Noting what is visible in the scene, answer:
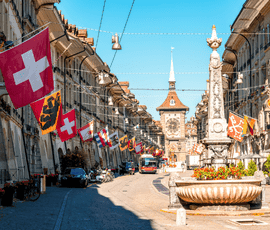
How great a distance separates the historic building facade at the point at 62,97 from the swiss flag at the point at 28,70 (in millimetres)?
1691

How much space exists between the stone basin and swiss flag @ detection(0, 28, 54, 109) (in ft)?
19.0

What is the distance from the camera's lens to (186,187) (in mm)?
16781

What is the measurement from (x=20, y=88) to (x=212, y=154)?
31.4ft

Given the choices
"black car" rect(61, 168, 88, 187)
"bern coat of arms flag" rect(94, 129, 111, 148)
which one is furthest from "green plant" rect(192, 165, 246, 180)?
"bern coat of arms flag" rect(94, 129, 111, 148)

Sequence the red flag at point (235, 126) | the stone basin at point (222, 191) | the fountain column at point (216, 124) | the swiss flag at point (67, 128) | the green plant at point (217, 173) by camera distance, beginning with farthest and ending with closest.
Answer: the red flag at point (235, 126), the swiss flag at point (67, 128), the fountain column at point (216, 124), the green plant at point (217, 173), the stone basin at point (222, 191)

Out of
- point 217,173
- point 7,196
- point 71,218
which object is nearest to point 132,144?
point 7,196

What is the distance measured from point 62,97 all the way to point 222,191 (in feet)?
110

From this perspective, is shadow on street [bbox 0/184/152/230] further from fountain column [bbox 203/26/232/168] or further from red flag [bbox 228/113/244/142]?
red flag [bbox 228/113/244/142]

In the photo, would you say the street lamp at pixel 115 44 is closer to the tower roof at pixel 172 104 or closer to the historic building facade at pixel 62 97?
the historic building facade at pixel 62 97

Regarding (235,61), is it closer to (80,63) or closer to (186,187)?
(80,63)

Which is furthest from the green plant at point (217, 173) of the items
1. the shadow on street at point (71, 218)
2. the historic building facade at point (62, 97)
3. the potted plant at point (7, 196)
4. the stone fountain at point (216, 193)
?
the historic building facade at point (62, 97)

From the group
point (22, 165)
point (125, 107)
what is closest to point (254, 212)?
point (22, 165)

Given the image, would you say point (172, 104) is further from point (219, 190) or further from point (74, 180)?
point (219, 190)

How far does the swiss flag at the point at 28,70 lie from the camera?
49.6 ft
